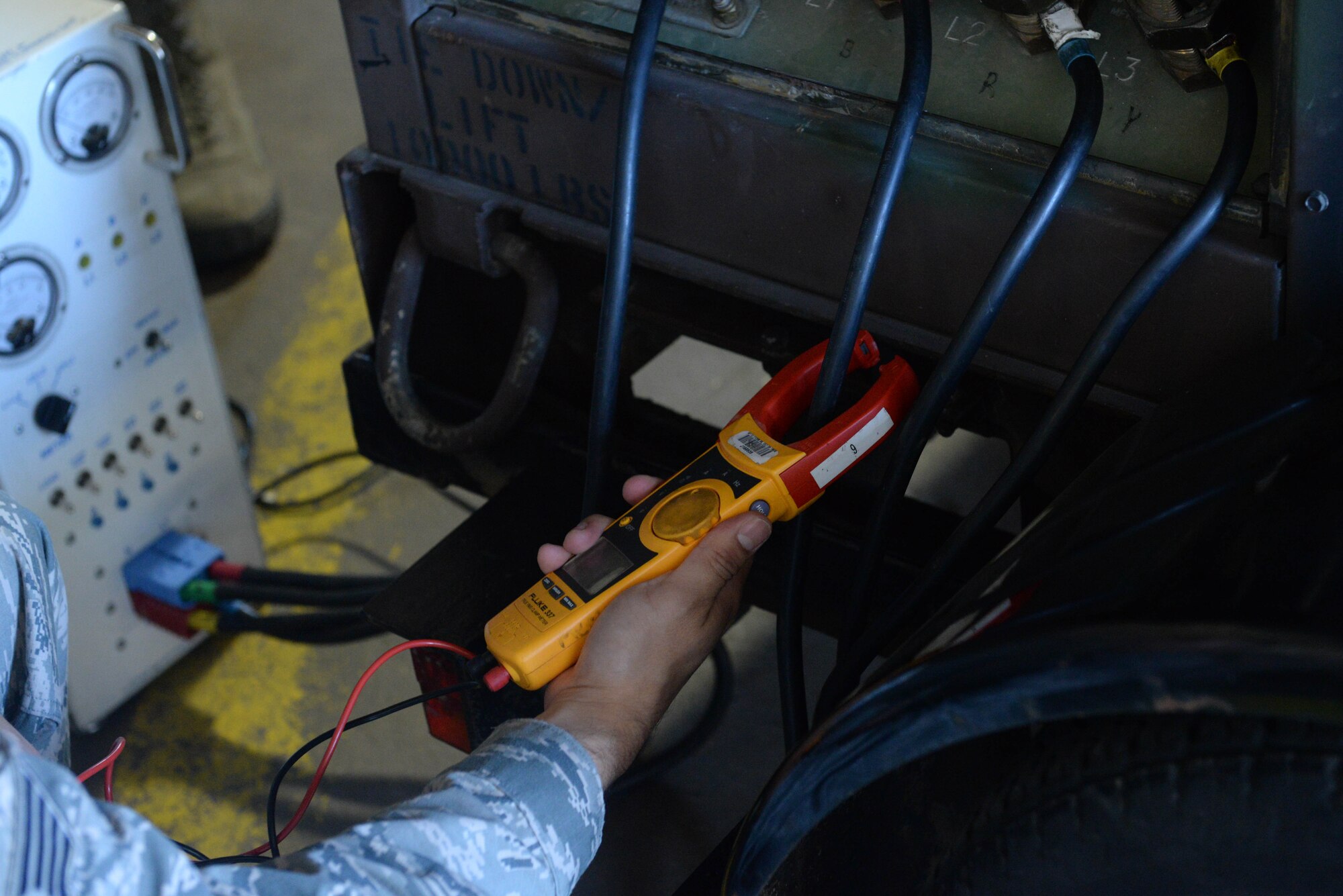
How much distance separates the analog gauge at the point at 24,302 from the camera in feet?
4.39

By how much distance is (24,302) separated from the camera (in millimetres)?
1359

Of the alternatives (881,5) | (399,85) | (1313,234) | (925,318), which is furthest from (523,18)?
(1313,234)

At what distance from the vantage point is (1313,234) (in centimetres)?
73

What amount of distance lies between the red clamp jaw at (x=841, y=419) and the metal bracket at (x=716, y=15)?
259 millimetres

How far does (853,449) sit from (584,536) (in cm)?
22

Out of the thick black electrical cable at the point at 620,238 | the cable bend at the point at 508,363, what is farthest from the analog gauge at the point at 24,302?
the thick black electrical cable at the point at 620,238

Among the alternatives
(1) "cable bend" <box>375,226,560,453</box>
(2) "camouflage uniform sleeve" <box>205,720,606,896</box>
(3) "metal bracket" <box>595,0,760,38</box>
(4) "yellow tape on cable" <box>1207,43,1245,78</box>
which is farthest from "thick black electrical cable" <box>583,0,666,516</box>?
(4) "yellow tape on cable" <box>1207,43,1245,78</box>

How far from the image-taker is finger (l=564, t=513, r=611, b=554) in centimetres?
94

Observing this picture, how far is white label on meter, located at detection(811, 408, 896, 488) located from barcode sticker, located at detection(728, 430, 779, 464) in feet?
0.12

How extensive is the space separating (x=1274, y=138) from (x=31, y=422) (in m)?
1.33

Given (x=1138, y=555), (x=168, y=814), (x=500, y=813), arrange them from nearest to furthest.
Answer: (x=1138, y=555), (x=500, y=813), (x=168, y=814)

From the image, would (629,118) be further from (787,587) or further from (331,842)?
(331,842)

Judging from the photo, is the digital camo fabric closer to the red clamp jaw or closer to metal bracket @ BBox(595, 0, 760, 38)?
the red clamp jaw

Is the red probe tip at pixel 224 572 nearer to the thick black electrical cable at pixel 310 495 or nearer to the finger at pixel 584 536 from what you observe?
the thick black electrical cable at pixel 310 495
